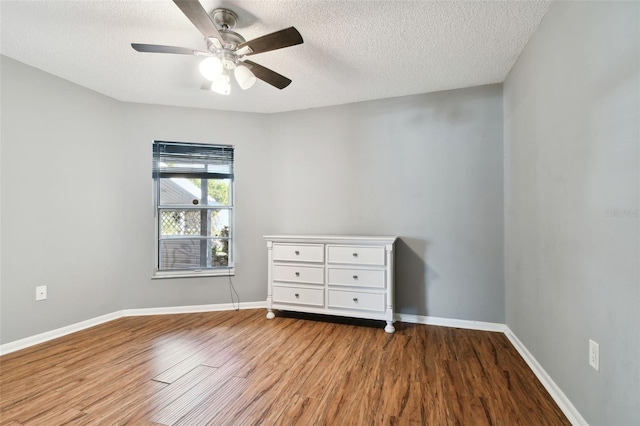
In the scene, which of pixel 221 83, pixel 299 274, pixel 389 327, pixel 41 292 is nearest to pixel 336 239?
pixel 299 274

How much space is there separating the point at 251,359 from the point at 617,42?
9.14 feet

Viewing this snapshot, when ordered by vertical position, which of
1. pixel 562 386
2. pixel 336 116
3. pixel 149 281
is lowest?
pixel 562 386

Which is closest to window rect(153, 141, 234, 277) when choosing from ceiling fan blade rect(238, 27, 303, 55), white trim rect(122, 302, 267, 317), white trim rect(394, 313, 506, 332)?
white trim rect(122, 302, 267, 317)

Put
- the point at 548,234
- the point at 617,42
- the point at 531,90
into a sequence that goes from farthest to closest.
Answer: the point at 531,90
the point at 548,234
the point at 617,42

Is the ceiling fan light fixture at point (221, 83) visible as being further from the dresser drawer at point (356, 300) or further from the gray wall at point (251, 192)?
the dresser drawer at point (356, 300)

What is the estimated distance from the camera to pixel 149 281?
3.24 meters

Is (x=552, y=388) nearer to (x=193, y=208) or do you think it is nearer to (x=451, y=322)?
(x=451, y=322)

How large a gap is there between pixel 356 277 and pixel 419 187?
1187 mm

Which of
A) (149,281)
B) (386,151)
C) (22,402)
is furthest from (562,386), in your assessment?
(149,281)

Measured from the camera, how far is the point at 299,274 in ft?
9.84

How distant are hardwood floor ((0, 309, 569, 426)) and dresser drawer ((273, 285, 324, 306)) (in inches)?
11.2

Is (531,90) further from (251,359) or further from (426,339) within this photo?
(251,359)

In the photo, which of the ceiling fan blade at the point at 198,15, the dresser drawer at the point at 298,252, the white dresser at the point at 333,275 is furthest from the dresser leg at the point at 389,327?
the ceiling fan blade at the point at 198,15

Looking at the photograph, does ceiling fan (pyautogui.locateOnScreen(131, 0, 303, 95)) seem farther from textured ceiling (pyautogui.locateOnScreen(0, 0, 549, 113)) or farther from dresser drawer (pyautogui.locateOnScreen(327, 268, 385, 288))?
dresser drawer (pyautogui.locateOnScreen(327, 268, 385, 288))
